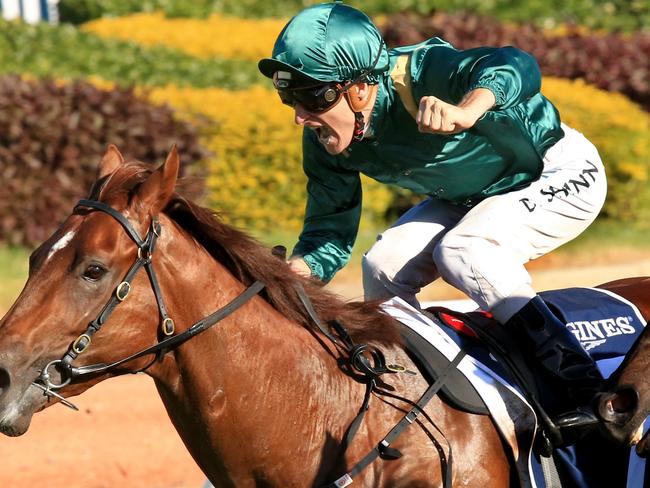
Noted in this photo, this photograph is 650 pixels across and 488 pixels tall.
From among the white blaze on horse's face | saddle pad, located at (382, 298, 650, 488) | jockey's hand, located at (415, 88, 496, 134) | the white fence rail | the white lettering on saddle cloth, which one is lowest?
the white fence rail

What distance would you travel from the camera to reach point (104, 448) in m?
6.05

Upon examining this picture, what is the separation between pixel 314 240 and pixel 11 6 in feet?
50.7

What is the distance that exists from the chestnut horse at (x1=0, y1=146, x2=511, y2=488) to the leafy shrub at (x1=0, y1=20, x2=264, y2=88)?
821cm

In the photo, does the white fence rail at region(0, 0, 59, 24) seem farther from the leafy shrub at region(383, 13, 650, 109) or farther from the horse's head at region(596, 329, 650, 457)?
the horse's head at region(596, 329, 650, 457)

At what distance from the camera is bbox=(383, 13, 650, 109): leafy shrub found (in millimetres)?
12281

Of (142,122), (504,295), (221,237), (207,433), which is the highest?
(221,237)

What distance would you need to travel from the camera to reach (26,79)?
9.73 metres

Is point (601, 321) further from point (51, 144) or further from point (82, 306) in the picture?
point (51, 144)

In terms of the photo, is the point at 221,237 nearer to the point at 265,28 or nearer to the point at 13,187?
the point at 13,187

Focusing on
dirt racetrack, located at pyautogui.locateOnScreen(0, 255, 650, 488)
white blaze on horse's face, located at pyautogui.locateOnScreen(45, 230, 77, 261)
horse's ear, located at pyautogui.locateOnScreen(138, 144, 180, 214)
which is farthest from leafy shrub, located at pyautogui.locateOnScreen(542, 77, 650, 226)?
white blaze on horse's face, located at pyautogui.locateOnScreen(45, 230, 77, 261)

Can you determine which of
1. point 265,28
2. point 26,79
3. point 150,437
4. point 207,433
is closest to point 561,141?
point 207,433

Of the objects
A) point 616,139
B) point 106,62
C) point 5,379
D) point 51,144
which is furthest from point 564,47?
point 5,379

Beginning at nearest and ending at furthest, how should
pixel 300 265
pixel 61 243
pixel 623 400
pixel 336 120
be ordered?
pixel 61 243 → pixel 623 400 → pixel 336 120 → pixel 300 265

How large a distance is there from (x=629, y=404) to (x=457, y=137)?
100cm
